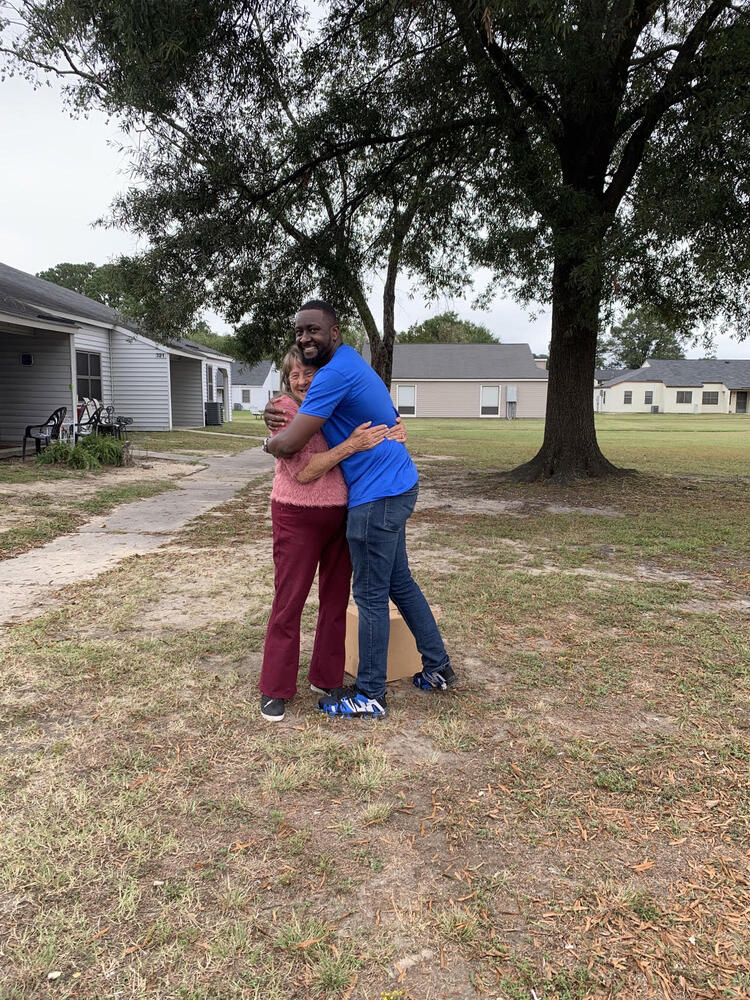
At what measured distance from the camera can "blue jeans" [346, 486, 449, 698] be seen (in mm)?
2836

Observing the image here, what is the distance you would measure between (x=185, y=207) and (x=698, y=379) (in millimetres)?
60727

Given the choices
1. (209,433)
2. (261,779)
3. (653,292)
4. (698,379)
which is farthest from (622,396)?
(261,779)

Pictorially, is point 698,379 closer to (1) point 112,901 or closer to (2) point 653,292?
(2) point 653,292

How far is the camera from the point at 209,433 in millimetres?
22922

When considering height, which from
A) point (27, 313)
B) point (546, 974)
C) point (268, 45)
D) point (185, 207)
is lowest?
point (546, 974)

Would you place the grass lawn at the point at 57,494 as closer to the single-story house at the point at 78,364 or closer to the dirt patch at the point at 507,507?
the single-story house at the point at 78,364

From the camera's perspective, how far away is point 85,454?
1169 cm

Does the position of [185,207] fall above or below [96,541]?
above

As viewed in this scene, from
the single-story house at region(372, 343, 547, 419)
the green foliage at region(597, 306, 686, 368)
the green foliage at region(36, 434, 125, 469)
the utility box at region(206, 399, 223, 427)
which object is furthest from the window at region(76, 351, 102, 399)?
the green foliage at region(597, 306, 686, 368)

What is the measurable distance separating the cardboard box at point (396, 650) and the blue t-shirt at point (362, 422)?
0.90 meters

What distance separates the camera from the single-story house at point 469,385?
41.2 metres

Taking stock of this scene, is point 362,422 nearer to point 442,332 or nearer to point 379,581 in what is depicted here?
point 379,581

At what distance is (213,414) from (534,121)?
20013 millimetres

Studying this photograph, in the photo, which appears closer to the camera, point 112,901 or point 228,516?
point 112,901
